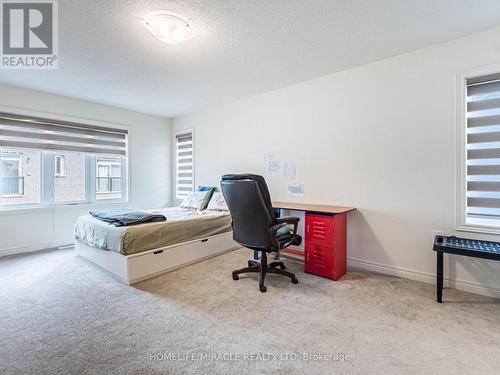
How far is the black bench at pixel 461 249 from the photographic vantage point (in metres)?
1.94

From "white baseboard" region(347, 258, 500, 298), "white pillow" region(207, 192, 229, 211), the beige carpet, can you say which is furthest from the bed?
"white baseboard" region(347, 258, 500, 298)

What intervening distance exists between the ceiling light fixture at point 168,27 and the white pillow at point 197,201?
256cm

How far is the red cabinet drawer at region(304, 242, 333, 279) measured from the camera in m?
2.66

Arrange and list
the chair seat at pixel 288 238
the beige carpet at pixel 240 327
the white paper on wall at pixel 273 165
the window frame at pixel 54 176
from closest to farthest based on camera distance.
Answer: the beige carpet at pixel 240 327 < the chair seat at pixel 288 238 < the window frame at pixel 54 176 < the white paper on wall at pixel 273 165

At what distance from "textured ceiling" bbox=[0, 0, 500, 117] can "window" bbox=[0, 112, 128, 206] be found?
65cm

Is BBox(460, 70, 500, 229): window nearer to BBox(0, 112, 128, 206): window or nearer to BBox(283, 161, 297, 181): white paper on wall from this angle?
BBox(283, 161, 297, 181): white paper on wall

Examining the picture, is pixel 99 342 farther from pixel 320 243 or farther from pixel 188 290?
pixel 320 243

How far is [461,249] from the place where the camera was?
2.01 meters

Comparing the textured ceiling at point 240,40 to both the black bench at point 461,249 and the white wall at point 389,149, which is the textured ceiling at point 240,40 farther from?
the black bench at point 461,249

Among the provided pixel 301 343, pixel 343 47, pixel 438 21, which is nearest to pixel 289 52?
pixel 343 47

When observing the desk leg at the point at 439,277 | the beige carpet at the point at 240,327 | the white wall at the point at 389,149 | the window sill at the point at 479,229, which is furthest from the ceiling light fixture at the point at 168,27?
the window sill at the point at 479,229

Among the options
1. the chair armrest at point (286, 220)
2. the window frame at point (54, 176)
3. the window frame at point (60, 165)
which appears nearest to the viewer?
the chair armrest at point (286, 220)

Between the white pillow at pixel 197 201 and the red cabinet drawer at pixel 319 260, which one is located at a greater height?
the white pillow at pixel 197 201

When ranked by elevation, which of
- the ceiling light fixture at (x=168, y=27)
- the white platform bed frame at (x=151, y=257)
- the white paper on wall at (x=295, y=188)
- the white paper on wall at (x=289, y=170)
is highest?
the ceiling light fixture at (x=168, y=27)
